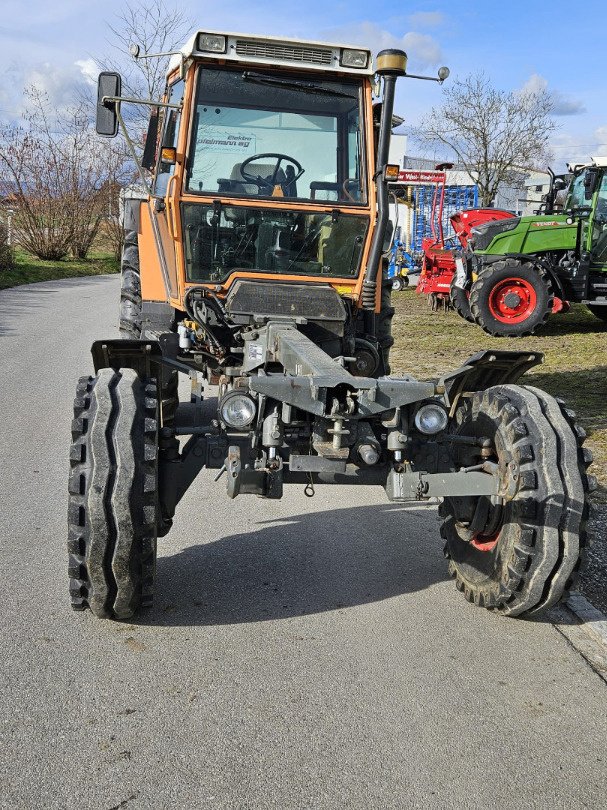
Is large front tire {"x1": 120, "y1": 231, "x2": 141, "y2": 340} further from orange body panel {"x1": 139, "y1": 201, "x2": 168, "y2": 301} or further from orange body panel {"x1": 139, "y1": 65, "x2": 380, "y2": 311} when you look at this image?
orange body panel {"x1": 139, "y1": 65, "x2": 380, "y2": 311}

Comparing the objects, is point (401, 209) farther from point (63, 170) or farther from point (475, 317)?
point (475, 317)

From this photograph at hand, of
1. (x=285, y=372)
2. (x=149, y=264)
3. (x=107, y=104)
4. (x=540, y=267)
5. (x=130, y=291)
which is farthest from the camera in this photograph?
(x=540, y=267)

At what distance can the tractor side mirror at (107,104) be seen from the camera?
575cm

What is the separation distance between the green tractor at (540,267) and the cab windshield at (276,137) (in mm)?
8313

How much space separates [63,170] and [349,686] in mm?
28793

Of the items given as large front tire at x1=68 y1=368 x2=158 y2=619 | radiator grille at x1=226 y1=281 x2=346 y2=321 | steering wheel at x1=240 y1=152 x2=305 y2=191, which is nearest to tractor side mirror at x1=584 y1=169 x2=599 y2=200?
steering wheel at x1=240 y1=152 x2=305 y2=191

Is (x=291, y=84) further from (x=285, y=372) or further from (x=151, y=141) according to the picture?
(x=285, y=372)

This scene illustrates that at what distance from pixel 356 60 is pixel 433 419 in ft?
10.7

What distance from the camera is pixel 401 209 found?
33.2m

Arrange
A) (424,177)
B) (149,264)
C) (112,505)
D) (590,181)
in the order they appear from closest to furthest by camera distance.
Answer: (112,505), (149,264), (590,181), (424,177)

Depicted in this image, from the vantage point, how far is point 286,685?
11.8ft

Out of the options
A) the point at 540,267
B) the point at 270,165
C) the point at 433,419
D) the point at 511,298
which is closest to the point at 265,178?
the point at 270,165

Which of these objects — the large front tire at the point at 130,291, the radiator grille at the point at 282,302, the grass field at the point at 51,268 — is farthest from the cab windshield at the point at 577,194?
the grass field at the point at 51,268

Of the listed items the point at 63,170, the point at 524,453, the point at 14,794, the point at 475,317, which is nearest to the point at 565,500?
the point at 524,453
